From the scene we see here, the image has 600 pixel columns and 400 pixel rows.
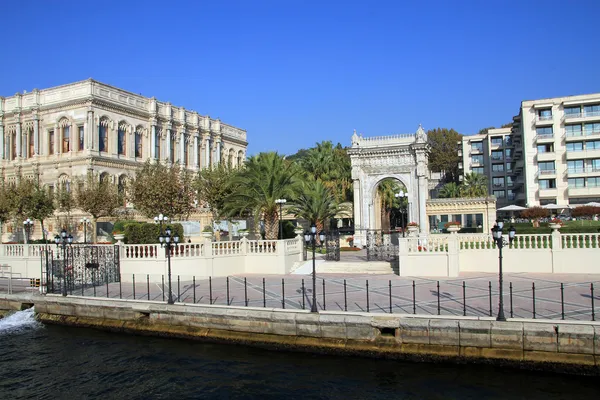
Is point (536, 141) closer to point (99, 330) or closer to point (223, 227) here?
point (223, 227)

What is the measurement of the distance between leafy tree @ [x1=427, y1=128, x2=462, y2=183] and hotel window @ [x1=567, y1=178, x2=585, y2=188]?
101 feet

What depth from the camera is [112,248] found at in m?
22.4

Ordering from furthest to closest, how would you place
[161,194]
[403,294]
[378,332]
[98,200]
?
[98,200]
[161,194]
[403,294]
[378,332]

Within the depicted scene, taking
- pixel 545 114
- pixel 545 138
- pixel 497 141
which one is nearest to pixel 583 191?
pixel 545 138

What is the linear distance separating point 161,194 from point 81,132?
→ 19.9 meters

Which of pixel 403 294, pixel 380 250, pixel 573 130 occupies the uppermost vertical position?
pixel 573 130

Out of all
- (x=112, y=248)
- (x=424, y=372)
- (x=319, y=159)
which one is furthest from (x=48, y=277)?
(x=319, y=159)

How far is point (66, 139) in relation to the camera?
5003 centimetres

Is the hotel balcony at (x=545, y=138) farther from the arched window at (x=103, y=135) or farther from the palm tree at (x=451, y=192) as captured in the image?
the arched window at (x=103, y=135)

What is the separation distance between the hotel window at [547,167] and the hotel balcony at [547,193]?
232cm

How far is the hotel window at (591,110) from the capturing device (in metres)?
54.6

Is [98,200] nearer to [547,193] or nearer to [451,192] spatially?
[451,192]

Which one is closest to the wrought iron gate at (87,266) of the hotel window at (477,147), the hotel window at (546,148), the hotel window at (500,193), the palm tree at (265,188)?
the palm tree at (265,188)

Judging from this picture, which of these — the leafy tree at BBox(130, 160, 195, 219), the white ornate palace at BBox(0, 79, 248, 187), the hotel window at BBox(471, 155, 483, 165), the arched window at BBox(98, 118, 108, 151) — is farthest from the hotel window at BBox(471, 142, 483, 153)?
the arched window at BBox(98, 118, 108, 151)
